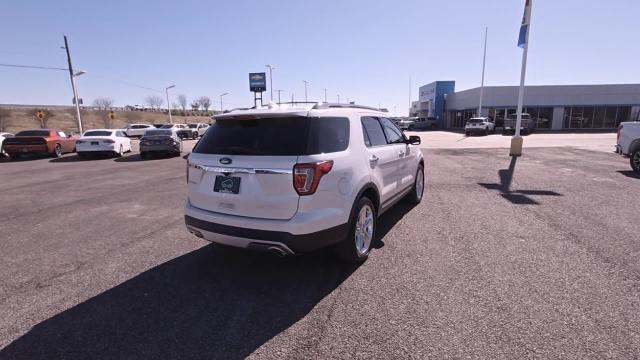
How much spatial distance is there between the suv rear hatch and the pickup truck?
11726 millimetres

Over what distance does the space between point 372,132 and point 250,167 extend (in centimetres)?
193

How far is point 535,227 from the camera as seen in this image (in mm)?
5340

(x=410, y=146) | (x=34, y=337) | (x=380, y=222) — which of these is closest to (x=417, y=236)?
(x=380, y=222)

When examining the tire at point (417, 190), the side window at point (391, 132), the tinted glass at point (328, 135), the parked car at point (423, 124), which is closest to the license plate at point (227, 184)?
the tinted glass at point (328, 135)

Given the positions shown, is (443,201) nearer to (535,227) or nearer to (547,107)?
(535,227)

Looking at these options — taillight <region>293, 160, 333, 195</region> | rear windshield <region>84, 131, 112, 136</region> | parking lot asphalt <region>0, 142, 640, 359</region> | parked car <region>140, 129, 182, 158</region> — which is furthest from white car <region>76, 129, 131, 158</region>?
taillight <region>293, 160, 333, 195</region>

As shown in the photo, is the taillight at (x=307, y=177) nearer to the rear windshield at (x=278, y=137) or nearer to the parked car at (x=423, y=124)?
the rear windshield at (x=278, y=137)

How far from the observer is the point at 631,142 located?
1050cm

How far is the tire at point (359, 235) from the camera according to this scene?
12.4ft

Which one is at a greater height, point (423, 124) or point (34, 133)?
point (34, 133)

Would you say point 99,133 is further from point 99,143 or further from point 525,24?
point 525,24

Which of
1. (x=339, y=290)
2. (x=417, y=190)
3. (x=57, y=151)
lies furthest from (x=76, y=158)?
(x=339, y=290)

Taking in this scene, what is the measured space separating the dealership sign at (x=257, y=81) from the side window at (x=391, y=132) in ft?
202

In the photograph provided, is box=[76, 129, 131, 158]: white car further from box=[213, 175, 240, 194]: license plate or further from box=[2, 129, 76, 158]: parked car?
box=[213, 175, 240, 194]: license plate
